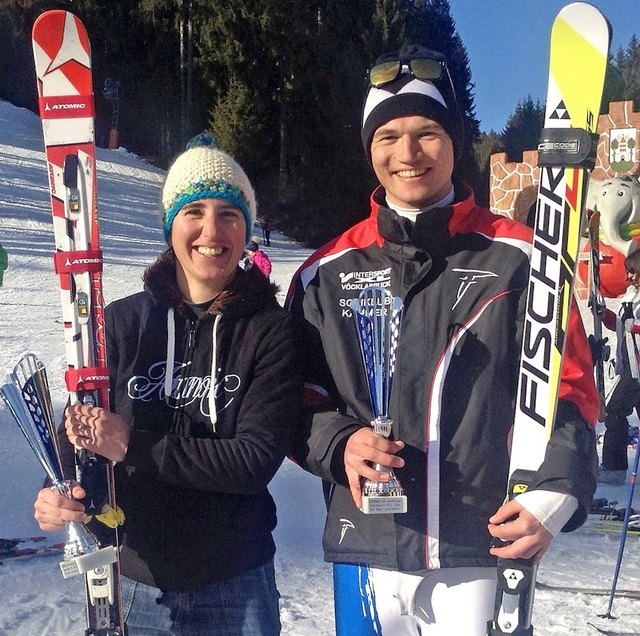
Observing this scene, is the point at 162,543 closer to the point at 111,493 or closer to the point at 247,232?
the point at 111,493

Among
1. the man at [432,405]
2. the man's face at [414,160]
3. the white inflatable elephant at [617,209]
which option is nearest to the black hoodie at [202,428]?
the man at [432,405]

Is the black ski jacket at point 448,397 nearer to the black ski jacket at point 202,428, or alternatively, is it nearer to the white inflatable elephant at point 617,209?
the black ski jacket at point 202,428

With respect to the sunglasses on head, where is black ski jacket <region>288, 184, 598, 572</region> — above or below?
below

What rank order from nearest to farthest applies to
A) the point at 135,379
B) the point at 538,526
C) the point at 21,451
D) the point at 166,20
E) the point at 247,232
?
the point at 538,526
the point at 135,379
the point at 247,232
the point at 21,451
the point at 166,20

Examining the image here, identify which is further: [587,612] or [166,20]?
[166,20]

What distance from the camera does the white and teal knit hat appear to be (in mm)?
1679

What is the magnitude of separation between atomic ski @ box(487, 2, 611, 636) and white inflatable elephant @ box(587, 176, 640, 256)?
4.98 meters

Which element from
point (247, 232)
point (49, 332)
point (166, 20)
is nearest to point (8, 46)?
point (166, 20)

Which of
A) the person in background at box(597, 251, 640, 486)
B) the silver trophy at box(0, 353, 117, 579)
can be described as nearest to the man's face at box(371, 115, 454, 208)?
the silver trophy at box(0, 353, 117, 579)

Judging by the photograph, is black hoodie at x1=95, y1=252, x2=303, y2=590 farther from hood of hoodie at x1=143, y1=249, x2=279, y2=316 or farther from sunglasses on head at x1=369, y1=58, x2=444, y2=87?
sunglasses on head at x1=369, y1=58, x2=444, y2=87

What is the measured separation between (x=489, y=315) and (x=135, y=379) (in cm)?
81

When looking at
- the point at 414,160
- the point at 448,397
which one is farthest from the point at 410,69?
the point at 448,397

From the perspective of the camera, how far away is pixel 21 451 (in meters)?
4.60

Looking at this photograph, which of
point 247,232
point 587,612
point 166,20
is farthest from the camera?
point 166,20
